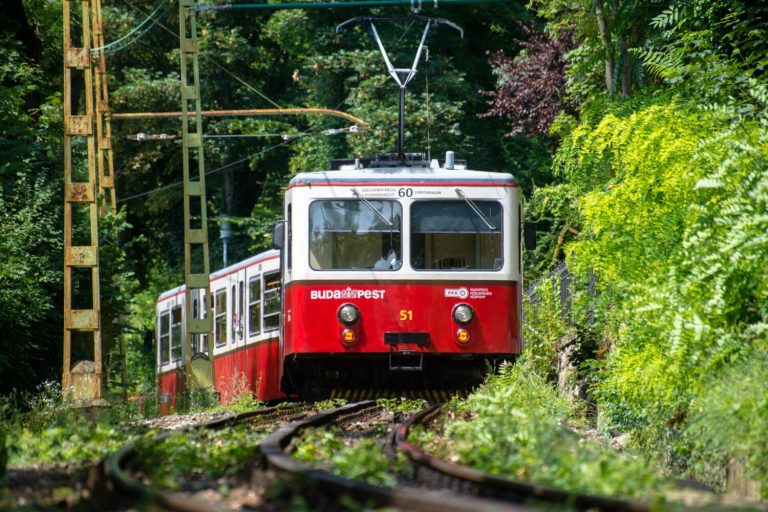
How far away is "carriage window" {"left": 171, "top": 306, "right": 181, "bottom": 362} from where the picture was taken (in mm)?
28427

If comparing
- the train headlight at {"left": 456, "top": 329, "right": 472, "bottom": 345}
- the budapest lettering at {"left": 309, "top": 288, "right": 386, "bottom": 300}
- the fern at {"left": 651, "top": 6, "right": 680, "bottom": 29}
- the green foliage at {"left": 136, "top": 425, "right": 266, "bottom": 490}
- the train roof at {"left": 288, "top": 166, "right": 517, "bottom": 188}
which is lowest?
the green foliage at {"left": 136, "top": 425, "right": 266, "bottom": 490}

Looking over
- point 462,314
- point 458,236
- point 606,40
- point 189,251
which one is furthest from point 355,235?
point 189,251

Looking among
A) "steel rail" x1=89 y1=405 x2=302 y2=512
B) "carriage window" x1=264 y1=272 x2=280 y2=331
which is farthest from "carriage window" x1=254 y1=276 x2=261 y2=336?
"steel rail" x1=89 y1=405 x2=302 y2=512

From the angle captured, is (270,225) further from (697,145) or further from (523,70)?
(697,145)

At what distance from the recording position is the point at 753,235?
10.5 metres

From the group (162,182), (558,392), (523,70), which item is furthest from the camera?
(162,182)

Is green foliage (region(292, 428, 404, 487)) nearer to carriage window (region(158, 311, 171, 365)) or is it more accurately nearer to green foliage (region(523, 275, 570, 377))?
green foliage (region(523, 275, 570, 377))

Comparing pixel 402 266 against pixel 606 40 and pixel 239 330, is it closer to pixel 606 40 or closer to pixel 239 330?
Answer: pixel 606 40

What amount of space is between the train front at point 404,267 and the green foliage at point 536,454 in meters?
3.14

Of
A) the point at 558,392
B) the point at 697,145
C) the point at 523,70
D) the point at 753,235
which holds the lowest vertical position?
the point at 558,392

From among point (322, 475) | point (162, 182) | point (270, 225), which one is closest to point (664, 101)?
point (322, 475)

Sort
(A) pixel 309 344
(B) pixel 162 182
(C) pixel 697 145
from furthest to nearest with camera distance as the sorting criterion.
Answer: (B) pixel 162 182 → (A) pixel 309 344 → (C) pixel 697 145

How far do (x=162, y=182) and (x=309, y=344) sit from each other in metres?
25.0

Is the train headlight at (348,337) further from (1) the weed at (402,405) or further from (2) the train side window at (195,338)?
(2) the train side window at (195,338)
